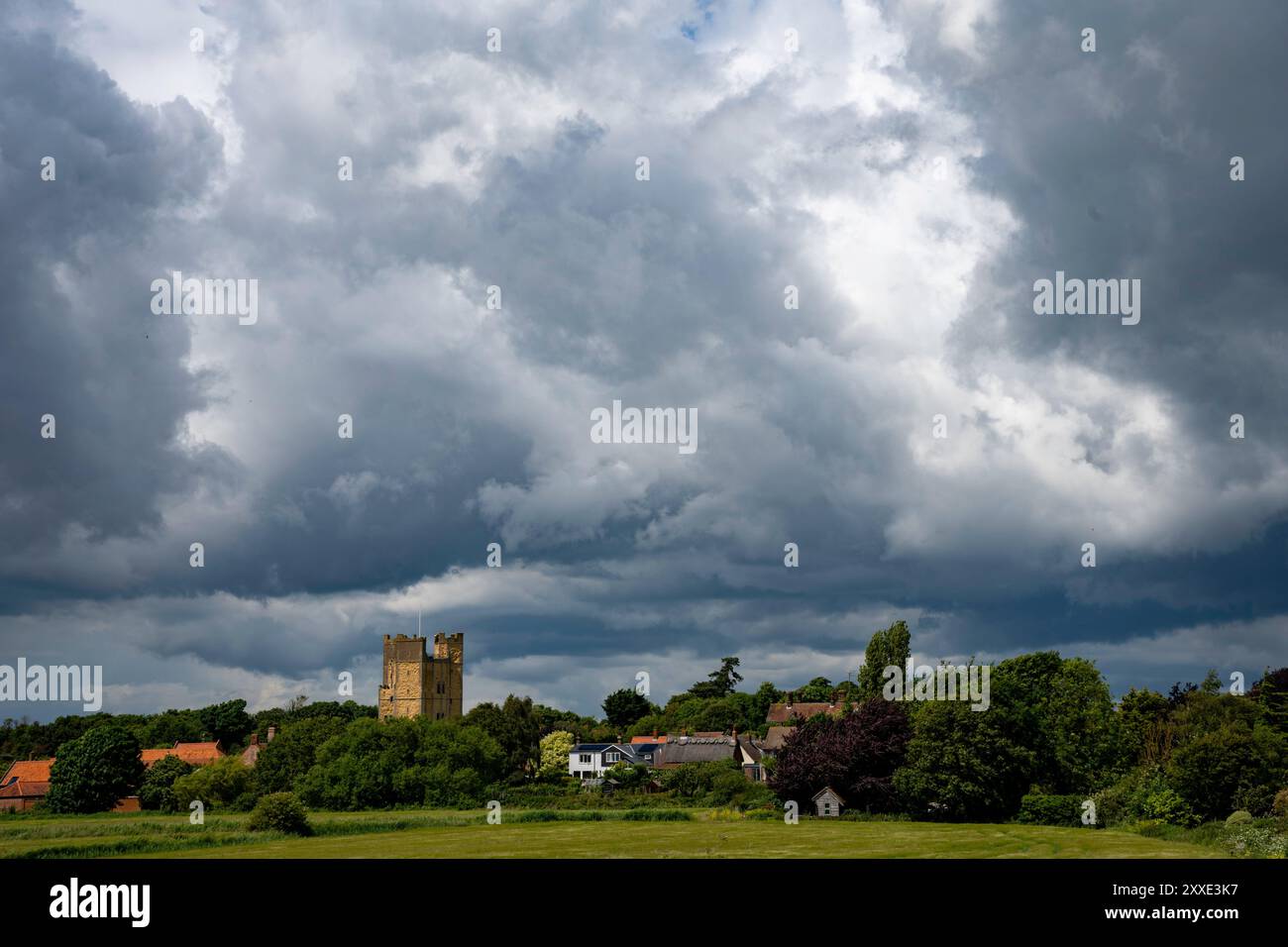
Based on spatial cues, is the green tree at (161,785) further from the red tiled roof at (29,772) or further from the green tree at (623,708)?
the green tree at (623,708)

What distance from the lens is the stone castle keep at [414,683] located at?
159 meters

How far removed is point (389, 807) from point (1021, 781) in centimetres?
4978

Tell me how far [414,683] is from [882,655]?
8126 centimetres

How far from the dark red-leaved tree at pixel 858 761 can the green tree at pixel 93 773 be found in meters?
55.5

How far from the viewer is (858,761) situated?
76.4m

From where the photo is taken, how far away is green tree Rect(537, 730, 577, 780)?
12655 centimetres

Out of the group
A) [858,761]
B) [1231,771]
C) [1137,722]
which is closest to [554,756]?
[858,761]

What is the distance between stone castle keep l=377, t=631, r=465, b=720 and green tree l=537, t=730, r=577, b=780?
108ft

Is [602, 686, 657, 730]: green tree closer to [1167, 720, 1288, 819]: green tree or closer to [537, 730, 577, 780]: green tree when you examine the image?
[537, 730, 577, 780]: green tree

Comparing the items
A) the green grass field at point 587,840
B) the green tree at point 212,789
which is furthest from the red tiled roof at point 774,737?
the green grass field at point 587,840

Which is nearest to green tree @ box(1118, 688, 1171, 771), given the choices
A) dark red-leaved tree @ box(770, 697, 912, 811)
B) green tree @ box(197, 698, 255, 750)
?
dark red-leaved tree @ box(770, 697, 912, 811)

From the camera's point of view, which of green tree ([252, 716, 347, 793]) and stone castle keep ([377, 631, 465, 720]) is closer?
green tree ([252, 716, 347, 793])
